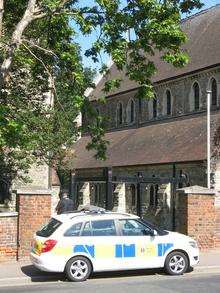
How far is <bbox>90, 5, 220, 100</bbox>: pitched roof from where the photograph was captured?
36150 mm

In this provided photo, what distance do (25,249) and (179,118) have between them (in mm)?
22884

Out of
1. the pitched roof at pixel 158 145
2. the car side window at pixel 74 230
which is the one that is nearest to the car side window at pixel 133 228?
the car side window at pixel 74 230

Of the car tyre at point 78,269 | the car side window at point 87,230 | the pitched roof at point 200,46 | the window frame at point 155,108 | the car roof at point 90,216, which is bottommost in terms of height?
the car tyre at point 78,269

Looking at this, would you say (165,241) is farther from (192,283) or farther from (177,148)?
(177,148)

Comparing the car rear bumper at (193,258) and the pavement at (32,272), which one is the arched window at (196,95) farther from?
the car rear bumper at (193,258)

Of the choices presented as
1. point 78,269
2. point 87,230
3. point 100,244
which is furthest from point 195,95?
point 78,269

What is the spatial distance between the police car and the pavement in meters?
0.47

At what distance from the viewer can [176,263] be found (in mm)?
14047

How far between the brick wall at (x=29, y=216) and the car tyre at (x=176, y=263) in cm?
419

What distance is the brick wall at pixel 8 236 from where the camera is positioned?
16.0 metres

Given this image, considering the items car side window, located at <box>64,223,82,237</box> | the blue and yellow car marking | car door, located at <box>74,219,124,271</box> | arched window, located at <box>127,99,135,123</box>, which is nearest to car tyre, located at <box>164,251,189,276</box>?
the blue and yellow car marking

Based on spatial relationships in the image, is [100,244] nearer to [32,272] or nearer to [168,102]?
[32,272]

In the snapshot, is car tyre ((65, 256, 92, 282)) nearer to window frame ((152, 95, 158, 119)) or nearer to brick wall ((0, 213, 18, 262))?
brick wall ((0, 213, 18, 262))

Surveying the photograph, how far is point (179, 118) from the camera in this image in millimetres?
37625
